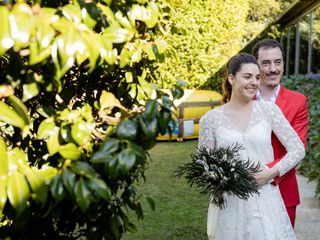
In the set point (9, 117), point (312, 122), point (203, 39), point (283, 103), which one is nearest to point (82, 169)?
point (9, 117)

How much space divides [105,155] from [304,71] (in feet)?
47.3

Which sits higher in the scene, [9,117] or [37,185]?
[9,117]

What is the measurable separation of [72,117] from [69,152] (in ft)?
0.45

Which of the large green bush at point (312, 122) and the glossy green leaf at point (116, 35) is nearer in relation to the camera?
the glossy green leaf at point (116, 35)

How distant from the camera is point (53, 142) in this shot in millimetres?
1567

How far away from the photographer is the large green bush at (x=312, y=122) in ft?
20.2

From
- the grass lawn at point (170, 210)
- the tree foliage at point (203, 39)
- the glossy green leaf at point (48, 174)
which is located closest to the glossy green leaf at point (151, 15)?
the glossy green leaf at point (48, 174)

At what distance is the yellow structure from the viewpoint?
11.1 m

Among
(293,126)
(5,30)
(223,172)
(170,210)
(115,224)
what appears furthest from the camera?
(170,210)

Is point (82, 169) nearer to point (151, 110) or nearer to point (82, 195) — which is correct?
point (82, 195)

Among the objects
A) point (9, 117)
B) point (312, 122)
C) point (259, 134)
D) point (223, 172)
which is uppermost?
point (9, 117)

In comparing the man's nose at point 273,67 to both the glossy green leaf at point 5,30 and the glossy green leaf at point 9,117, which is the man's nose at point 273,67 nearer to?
the glossy green leaf at point 9,117

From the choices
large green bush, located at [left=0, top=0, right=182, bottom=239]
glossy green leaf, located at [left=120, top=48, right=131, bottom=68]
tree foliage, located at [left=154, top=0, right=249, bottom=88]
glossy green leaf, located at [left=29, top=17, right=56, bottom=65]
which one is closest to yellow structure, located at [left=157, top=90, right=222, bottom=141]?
tree foliage, located at [left=154, top=0, right=249, bottom=88]

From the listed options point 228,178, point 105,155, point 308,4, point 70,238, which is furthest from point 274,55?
point 308,4
